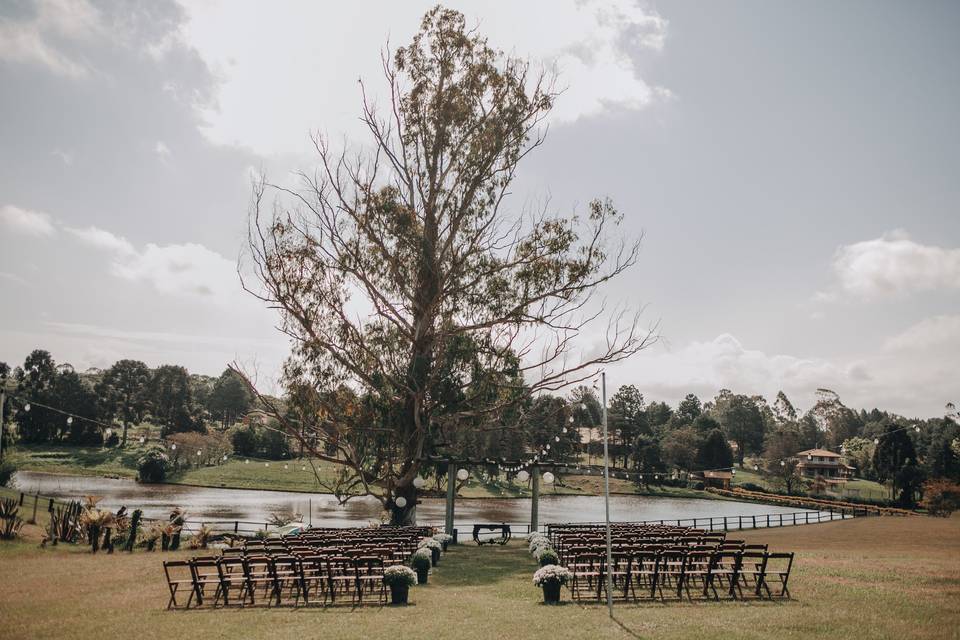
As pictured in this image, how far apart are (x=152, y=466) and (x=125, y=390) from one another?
33837 mm

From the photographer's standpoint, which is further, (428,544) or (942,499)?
(942,499)

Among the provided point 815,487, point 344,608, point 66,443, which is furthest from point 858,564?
point 66,443

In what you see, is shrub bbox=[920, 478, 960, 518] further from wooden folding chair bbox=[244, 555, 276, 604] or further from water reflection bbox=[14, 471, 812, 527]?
wooden folding chair bbox=[244, 555, 276, 604]

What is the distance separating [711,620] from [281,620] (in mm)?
6876

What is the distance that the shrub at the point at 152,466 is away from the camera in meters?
55.6

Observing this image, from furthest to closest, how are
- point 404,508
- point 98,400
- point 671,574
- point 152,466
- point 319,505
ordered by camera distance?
point 98,400 < point 152,466 < point 319,505 < point 404,508 < point 671,574

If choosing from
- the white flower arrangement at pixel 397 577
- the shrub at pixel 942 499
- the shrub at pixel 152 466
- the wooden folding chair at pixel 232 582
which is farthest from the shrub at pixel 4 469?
the shrub at pixel 942 499

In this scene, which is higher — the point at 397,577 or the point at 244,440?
the point at 397,577

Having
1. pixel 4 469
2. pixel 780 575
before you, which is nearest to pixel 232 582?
pixel 780 575

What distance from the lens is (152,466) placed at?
5572cm

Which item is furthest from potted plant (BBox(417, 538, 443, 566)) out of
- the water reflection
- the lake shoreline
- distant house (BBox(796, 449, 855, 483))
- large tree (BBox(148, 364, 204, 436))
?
distant house (BBox(796, 449, 855, 483))

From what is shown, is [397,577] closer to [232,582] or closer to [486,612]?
[486,612]

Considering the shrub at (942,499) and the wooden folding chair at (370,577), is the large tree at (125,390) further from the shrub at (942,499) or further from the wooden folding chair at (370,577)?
the shrub at (942,499)

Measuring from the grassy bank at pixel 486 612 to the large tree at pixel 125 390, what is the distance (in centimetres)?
7327
